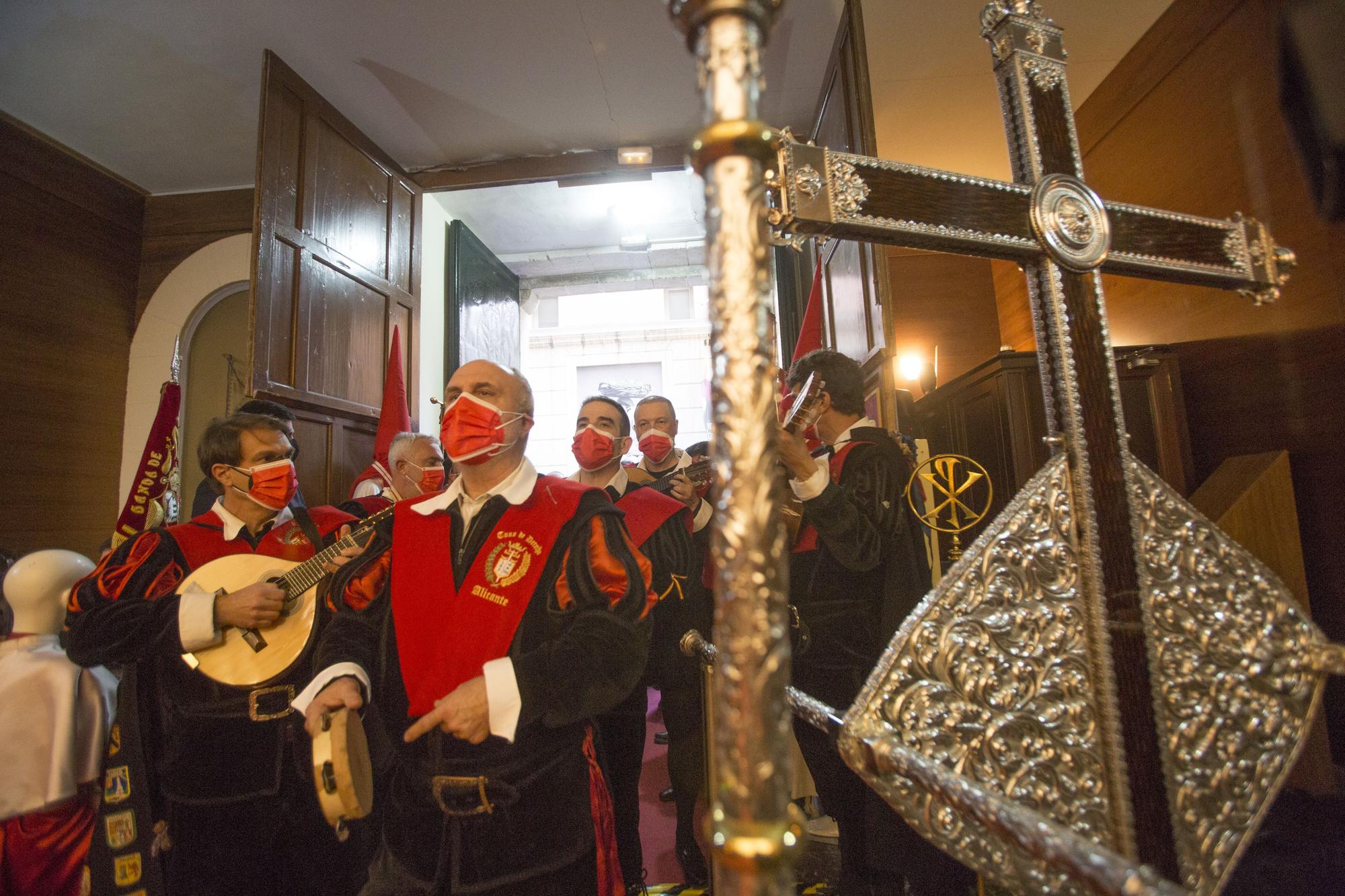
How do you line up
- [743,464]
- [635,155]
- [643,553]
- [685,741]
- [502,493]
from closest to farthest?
[743,464] < [502,493] < [643,553] < [685,741] < [635,155]

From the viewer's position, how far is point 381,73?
3963 millimetres

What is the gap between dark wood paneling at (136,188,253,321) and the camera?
4977 millimetres

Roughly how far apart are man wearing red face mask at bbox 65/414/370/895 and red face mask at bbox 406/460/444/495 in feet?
3.47

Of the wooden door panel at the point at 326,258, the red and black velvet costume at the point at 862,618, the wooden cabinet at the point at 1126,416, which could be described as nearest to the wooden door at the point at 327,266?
the wooden door panel at the point at 326,258

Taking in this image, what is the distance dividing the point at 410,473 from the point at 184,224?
3.81 meters

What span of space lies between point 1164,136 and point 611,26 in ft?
10.1

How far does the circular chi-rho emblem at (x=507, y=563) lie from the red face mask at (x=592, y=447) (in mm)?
1307

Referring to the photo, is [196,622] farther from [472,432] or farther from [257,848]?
[472,432]

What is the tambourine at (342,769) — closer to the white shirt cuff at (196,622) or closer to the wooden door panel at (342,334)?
the white shirt cuff at (196,622)

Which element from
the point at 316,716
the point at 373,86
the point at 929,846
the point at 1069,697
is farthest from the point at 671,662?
the point at 373,86

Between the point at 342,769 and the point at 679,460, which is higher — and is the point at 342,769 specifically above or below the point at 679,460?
below

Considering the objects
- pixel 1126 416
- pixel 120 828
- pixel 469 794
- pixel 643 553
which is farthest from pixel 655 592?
pixel 1126 416

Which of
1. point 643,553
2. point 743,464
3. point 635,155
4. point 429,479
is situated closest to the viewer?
point 743,464

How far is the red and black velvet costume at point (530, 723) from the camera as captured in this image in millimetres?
1241
